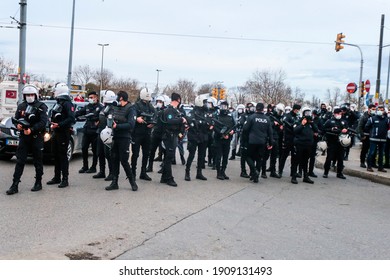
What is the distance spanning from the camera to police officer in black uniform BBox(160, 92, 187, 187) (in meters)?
8.92

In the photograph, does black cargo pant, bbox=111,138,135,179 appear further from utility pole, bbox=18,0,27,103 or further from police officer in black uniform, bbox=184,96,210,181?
utility pole, bbox=18,0,27,103

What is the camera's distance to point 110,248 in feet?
15.3

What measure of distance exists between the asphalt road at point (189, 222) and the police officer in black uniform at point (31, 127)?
62 centimetres

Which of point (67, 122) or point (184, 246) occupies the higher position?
point (67, 122)

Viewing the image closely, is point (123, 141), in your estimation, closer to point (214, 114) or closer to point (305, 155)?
point (214, 114)

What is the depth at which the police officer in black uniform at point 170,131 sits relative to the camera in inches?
351

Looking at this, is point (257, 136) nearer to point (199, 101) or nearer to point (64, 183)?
point (199, 101)

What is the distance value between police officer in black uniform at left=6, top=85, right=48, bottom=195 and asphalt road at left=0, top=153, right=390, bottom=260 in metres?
0.62

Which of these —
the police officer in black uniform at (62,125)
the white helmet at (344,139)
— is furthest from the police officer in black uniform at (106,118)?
the white helmet at (344,139)

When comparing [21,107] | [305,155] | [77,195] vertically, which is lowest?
[77,195]

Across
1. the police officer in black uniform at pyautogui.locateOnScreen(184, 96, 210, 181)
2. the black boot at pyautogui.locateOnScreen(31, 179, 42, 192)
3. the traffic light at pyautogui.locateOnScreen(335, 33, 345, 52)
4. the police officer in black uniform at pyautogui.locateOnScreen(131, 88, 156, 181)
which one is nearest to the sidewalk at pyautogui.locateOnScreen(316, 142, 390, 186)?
the police officer in black uniform at pyautogui.locateOnScreen(184, 96, 210, 181)

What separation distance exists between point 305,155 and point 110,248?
701 cm

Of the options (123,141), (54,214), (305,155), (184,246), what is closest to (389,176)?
(305,155)

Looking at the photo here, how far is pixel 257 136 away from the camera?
10.0m
